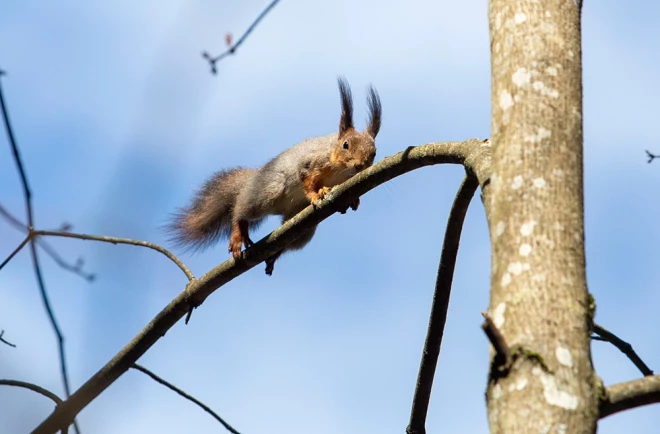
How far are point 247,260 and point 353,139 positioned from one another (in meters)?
1.79

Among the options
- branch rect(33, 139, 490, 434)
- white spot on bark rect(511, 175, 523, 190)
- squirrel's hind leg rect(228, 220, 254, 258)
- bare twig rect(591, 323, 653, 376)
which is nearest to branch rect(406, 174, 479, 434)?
branch rect(33, 139, 490, 434)

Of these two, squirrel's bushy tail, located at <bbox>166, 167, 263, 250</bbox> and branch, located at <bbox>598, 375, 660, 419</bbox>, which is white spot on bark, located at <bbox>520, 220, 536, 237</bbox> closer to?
branch, located at <bbox>598, 375, 660, 419</bbox>

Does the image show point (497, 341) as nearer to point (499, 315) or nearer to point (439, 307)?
point (499, 315)

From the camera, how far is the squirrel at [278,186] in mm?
5574

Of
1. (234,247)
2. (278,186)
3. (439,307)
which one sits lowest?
(439,307)

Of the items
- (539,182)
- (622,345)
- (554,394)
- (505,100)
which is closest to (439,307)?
(622,345)

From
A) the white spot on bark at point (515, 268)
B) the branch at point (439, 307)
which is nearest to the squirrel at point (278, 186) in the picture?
the branch at point (439, 307)

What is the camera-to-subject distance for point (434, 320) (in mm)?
3777

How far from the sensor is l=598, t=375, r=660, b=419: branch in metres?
1.92

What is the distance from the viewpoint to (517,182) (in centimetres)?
217

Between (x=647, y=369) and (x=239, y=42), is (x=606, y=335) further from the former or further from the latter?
(x=239, y=42)

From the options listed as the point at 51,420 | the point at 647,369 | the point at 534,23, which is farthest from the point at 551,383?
the point at 51,420

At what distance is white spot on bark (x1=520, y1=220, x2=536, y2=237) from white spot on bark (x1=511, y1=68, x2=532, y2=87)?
0.46 m

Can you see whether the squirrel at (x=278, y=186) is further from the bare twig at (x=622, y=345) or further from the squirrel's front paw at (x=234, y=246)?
the bare twig at (x=622, y=345)
